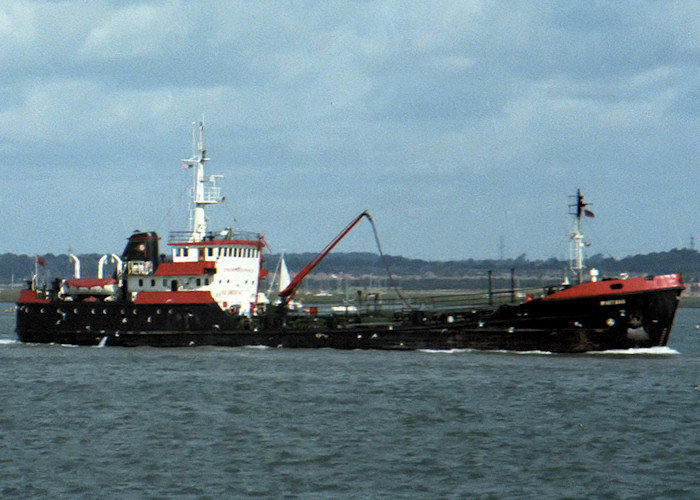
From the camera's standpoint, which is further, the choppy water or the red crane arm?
the red crane arm

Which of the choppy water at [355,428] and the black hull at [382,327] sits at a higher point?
the black hull at [382,327]

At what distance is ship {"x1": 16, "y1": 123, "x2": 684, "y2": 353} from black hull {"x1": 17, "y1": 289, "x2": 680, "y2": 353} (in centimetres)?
5

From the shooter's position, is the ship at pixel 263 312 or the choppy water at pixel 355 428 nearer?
the choppy water at pixel 355 428

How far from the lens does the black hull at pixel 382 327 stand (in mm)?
39375

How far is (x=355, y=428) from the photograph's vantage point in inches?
981

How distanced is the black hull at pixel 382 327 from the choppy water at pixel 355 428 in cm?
152

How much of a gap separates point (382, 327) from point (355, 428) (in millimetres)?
17846

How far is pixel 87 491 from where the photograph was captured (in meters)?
18.5

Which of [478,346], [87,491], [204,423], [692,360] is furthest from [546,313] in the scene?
[87,491]

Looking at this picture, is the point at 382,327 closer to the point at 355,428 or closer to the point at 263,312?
the point at 263,312

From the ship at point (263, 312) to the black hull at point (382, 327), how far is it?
0.16 ft

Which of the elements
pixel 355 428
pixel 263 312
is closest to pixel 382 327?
pixel 263 312

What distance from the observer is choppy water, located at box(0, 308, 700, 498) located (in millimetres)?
19188

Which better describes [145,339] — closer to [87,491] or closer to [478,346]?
[478,346]
